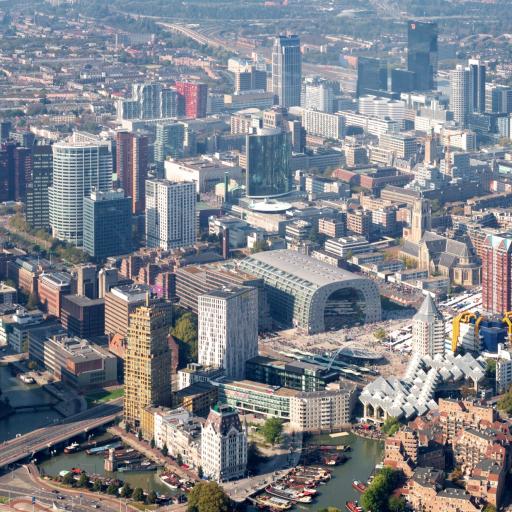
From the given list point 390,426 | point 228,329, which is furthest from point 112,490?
point 228,329

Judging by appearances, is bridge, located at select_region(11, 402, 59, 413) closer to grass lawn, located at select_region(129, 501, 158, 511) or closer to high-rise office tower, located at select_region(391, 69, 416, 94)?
grass lawn, located at select_region(129, 501, 158, 511)

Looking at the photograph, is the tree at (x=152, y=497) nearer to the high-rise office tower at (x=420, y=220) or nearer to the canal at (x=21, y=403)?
the canal at (x=21, y=403)

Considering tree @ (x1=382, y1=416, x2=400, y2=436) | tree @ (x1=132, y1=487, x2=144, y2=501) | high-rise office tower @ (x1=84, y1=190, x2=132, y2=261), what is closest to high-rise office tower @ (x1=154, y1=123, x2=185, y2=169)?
high-rise office tower @ (x1=84, y1=190, x2=132, y2=261)

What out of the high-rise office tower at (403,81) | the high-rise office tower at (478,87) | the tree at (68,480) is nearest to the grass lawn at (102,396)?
the tree at (68,480)

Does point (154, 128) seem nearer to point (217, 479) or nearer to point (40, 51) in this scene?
point (40, 51)

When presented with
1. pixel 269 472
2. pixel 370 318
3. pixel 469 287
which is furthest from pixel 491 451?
pixel 469 287
